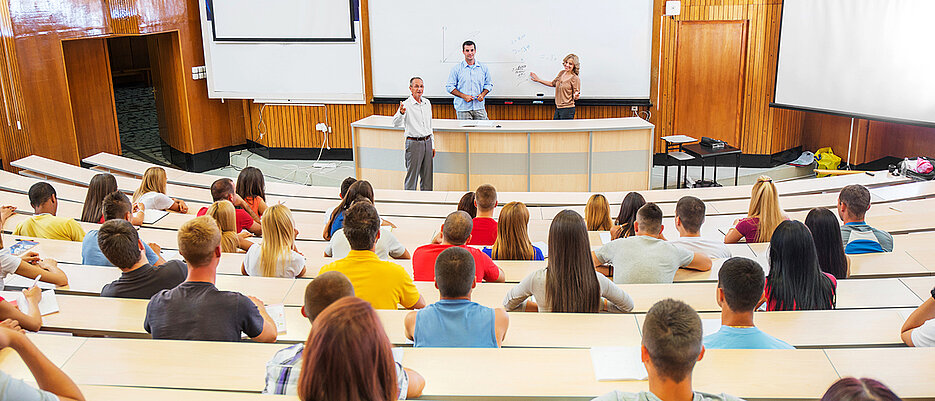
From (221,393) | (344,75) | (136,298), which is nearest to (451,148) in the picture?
(344,75)

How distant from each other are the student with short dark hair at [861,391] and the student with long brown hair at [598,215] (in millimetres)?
3216

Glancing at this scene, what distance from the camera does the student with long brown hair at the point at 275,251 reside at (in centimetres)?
391

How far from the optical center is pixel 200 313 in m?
2.85

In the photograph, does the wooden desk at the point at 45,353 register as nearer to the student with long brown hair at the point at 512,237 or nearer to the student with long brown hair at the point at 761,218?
the student with long brown hair at the point at 512,237

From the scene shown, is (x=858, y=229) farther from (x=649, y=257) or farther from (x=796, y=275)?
(x=649, y=257)

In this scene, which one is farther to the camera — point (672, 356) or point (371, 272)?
point (371, 272)

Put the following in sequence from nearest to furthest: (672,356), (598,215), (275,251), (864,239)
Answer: (672,356), (275,251), (864,239), (598,215)

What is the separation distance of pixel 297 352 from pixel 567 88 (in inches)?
287

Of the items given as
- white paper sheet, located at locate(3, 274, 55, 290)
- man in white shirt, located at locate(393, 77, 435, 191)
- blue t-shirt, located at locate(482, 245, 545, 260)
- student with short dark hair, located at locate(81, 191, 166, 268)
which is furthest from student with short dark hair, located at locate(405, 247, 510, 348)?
man in white shirt, located at locate(393, 77, 435, 191)

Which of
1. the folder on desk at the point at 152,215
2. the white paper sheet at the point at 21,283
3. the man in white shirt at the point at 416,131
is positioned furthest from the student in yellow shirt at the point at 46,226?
the man in white shirt at the point at 416,131

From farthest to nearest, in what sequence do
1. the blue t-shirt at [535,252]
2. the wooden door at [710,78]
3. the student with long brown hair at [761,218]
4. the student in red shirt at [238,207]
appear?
the wooden door at [710,78], the student in red shirt at [238,207], the student with long brown hair at [761,218], the blue t-shirt at [535,252]

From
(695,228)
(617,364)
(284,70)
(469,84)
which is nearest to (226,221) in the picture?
(695,228)

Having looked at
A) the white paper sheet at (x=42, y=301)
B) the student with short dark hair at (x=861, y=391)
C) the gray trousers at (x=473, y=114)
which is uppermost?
the student with short dark hair at (x=861, y=391)

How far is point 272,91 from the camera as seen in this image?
10.3 m
